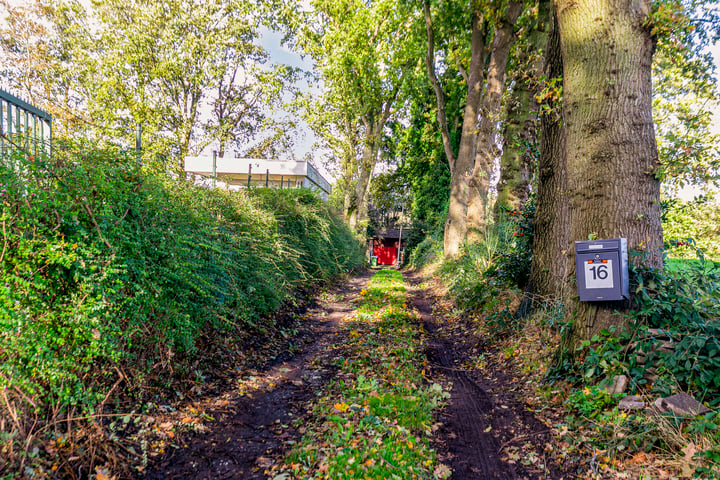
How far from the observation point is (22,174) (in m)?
2.81

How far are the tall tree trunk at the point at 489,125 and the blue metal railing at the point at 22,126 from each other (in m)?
10.1

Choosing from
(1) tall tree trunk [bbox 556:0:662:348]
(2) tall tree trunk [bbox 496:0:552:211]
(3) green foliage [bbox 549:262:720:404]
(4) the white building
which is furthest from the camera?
(4) the white building

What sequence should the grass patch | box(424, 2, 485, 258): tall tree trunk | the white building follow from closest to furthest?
the grass patch, box(424, 2, 485, 258): tall tree trunk, the white building

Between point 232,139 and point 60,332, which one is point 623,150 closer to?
point 60,332

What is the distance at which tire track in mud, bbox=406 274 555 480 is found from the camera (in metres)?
2.96

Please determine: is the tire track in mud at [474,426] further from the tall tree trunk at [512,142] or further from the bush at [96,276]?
the tall tree trunk at [512,142]

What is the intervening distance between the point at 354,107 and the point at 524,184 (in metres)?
13.9

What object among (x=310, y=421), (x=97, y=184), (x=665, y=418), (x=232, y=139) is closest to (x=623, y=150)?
(x=665, y=418)

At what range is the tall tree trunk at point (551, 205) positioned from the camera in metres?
5.48

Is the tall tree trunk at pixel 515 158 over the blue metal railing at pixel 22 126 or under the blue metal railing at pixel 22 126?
over

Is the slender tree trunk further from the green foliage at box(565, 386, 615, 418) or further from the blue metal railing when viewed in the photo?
the green foliage at box(565, 386, 615, 418)

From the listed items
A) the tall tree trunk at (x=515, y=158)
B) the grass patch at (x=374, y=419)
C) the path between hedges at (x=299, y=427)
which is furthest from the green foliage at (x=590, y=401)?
the tall tree trunk at (x=515, y=158)

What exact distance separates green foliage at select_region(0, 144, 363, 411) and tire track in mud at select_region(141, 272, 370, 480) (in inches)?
29.3

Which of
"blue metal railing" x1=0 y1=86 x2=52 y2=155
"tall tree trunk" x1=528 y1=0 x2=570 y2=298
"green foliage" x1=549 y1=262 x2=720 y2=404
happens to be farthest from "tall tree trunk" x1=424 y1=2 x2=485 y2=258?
"blue metal railing" x1=0 y1=86 x2=52 y2=155
